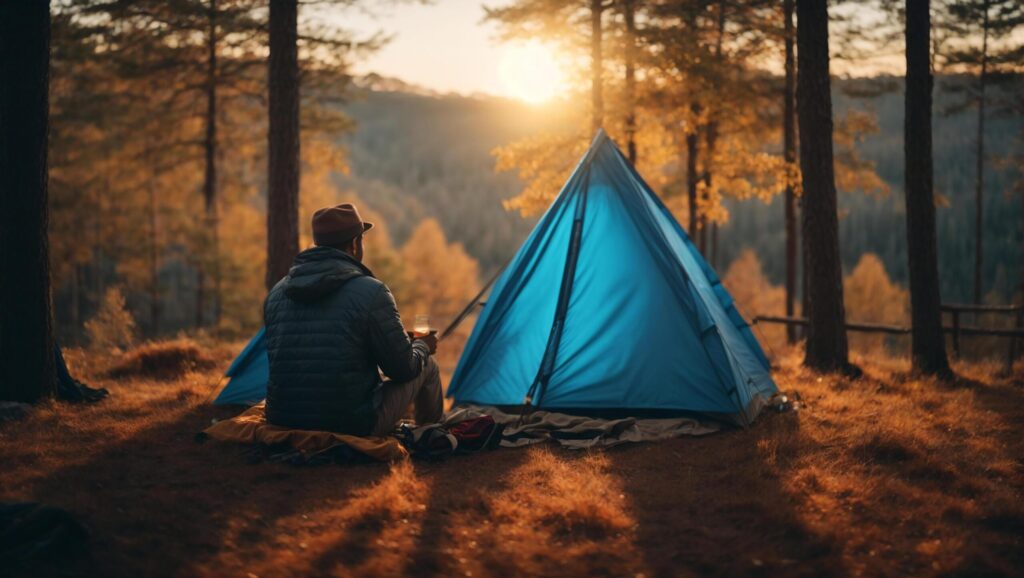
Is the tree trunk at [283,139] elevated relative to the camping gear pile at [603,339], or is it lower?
elevated

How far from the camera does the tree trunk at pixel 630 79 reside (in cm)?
1224

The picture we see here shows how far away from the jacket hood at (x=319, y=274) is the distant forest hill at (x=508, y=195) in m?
58.0

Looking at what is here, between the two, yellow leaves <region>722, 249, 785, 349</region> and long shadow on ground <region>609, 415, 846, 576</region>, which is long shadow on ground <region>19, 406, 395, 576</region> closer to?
long shadow on ground <region>609, 415, 846, 576</region>

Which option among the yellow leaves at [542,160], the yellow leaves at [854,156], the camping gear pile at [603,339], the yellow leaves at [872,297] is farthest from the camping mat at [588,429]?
the yellow leaves at [872,297]

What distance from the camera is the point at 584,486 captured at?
4.34 metres

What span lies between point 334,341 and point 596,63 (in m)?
9.37

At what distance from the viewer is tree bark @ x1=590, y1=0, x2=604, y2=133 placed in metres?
12.4

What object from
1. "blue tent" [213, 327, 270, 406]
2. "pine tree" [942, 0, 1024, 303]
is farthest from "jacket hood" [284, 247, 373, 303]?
"pine tree" [942, 0, 1024, 303]

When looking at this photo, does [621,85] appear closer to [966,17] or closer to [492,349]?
[492,349]

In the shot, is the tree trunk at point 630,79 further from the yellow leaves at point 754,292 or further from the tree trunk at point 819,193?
the yellow leaves at point 754,292

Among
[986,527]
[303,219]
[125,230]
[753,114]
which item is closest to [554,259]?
[986,527]

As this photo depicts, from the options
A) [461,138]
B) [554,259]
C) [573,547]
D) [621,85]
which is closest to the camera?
[573,547]

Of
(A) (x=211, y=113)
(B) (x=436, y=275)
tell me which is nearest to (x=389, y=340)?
(A) (x=211, y=113)

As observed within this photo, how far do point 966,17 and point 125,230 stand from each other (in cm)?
2705
